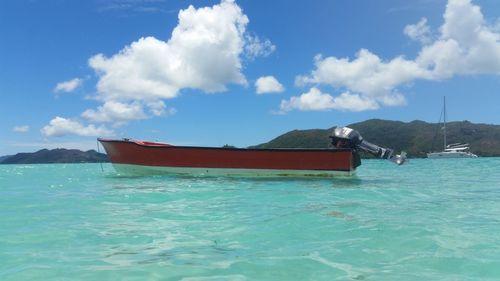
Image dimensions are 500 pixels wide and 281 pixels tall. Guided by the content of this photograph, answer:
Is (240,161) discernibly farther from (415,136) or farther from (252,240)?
(415,136)

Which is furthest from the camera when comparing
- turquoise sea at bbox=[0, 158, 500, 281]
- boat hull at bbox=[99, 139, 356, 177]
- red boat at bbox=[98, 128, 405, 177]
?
boat hull at bbox=[99, 139, 356, 177]

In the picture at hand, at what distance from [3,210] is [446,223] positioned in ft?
24.7

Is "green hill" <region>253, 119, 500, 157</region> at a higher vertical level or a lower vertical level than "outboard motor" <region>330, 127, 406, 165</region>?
higher

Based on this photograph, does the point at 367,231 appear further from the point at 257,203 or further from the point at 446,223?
the point at 257,203

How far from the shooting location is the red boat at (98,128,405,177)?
1783 cm

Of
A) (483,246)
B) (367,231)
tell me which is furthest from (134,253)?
(483,246)

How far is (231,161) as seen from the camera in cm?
1852

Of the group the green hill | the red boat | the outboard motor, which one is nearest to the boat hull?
the red boat

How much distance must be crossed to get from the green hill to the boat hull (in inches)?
2973

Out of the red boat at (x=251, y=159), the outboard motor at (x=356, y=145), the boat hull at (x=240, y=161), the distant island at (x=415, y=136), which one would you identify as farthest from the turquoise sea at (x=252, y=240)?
the distant island at (x=415, y=136)

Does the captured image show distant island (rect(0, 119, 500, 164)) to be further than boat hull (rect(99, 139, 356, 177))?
Yes

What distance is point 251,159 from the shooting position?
60.5 ft

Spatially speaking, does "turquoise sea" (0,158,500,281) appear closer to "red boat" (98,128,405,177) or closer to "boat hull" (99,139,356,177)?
"red boat" (98,128,405,177)

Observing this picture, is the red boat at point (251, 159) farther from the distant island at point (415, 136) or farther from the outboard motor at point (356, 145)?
the distant island at point (415, 136)
